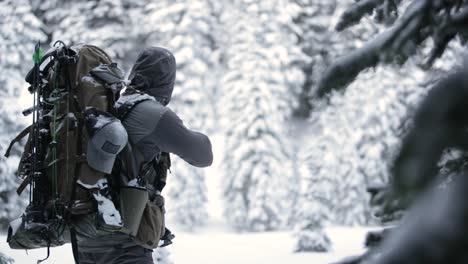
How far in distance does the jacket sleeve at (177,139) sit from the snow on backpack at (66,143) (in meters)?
0.20

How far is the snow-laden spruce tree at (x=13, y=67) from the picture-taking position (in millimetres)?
13225

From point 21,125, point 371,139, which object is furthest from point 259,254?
point 371,139

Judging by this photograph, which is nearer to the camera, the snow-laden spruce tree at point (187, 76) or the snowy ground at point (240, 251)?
the snowy ground at point (240, 251)

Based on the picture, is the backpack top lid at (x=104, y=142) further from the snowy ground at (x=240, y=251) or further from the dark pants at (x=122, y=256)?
the snowy ground at (x=240, y=251)

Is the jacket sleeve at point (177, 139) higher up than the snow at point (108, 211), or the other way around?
the jacket sleeve at point (177, 139)

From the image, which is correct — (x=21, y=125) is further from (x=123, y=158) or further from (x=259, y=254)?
(x=123, y=158)

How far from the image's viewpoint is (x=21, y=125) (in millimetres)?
13773

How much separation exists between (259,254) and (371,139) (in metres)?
13.1

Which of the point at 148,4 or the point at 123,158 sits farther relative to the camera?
the point at 148,4

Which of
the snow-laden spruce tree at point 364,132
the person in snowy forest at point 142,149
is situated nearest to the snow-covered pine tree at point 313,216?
the snow-laden spruce tree at point 364,132

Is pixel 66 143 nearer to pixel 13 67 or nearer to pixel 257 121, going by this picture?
pixel 13 67

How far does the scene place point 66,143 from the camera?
10.0ft

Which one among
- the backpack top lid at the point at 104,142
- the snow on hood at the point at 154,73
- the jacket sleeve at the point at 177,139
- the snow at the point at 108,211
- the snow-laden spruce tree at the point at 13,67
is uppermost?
the snow-laden spruce tree at the point at 13,67

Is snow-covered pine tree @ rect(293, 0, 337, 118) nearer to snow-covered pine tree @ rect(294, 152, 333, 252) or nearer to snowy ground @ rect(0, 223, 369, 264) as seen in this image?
snowy ground @ rect(0, 223, 369, 264)
